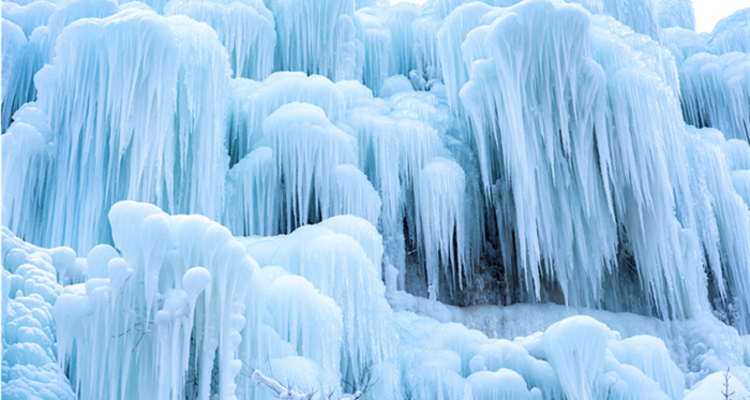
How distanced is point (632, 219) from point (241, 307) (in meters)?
7.16

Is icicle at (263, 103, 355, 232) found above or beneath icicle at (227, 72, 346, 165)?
beneath

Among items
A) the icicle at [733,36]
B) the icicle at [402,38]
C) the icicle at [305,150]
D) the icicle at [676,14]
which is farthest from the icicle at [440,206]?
the icicle at [676,14]

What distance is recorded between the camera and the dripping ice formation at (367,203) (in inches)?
235

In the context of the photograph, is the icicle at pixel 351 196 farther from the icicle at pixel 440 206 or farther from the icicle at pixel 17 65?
the icicle at pixel 17 65

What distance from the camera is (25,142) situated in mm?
8055

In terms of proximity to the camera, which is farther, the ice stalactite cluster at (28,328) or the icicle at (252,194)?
the icicle at (252,194)

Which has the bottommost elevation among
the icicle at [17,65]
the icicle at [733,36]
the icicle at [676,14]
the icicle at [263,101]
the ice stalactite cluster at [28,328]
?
the ice stalactite cluster at [28,328]

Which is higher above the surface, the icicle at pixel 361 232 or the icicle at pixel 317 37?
the icicle at pixel 317 37

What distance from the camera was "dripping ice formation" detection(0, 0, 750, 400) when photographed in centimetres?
597

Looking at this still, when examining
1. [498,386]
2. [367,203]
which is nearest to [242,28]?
[367,203]

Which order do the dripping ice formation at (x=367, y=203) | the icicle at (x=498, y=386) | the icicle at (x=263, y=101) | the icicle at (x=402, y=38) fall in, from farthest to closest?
the icicle at (x=402, y=38) → the icicle at (x=263, y=101) → the icicle at (x=498, y=386) → the dripping ice formation at (x=367, y=203)

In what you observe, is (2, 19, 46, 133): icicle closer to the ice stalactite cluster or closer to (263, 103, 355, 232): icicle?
(263, 103, 355, 232): icicle

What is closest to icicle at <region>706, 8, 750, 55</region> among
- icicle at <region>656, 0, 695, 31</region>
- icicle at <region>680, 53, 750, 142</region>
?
icicle at <region>680, 53, 750, 142</region>

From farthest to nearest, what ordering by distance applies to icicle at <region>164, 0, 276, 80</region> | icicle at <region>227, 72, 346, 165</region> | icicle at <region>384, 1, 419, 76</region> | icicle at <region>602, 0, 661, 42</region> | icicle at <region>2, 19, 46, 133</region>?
icicle at <region>384, 1, 419, 76</region> < icicle at <region>602, 0, 661, 42</region> < icicle at <region>164, 0, 276, 80</region> < icicle at <region>2, 19, 46, 133</region> < icicle at <region>227, 72, 346, 165</region>
